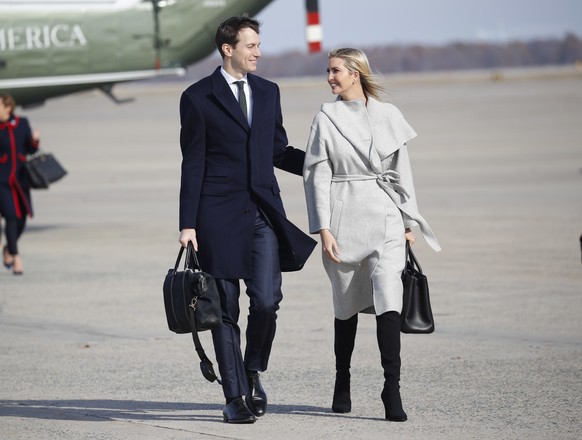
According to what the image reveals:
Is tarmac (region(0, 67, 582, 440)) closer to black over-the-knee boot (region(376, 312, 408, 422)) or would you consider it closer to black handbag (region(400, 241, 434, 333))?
black over-the-knee boot (region(376, 312, 408, 422))

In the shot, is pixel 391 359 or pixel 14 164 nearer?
pixel 391 359

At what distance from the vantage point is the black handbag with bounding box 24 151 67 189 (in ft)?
46.1

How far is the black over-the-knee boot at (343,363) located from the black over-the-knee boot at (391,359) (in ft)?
0.99

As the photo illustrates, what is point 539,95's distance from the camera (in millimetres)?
61094

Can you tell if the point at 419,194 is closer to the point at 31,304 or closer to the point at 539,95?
the point at 31,304

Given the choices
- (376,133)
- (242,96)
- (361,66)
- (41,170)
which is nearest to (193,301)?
(242,96)

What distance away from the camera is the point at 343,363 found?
680 centimetres

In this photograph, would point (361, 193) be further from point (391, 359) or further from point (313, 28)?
point (313, 28)

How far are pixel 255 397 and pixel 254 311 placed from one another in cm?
44

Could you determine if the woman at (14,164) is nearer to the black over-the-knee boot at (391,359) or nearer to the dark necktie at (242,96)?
the dark necktie at (242,96)

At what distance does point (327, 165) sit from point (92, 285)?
5.78 meters

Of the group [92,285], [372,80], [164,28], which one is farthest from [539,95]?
[372,80]

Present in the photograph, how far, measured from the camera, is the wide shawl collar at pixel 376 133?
6.59 meters

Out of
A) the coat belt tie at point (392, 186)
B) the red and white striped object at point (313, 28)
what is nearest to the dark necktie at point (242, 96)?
the coat belt tie at point (392, 186)
